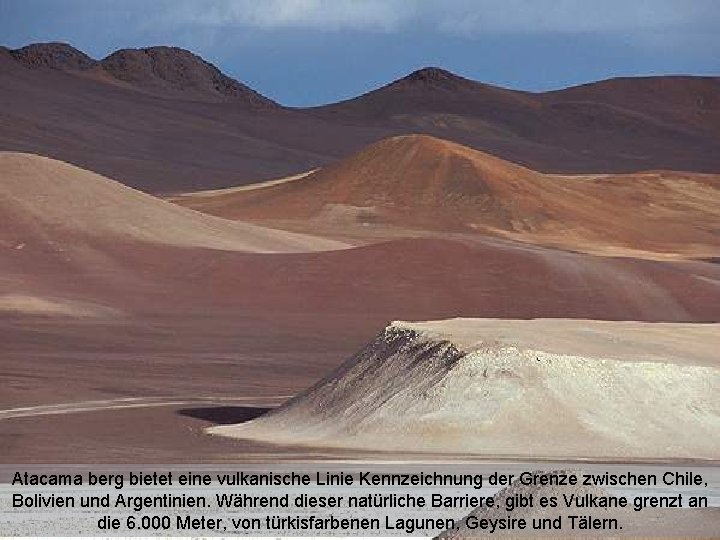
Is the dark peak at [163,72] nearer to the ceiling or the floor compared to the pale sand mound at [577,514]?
nearer to the ceiling

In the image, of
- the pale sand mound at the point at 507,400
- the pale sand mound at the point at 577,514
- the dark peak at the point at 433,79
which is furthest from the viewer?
the dark peak at the point at 433,79

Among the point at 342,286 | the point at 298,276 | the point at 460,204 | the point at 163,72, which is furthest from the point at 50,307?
the point at 163,72

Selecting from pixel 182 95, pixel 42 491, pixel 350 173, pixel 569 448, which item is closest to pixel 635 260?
pixel 350 173

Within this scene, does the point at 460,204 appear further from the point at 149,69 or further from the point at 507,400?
the point at 149,69

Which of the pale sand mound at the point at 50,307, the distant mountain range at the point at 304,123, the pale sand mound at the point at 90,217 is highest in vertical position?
the distant mountain range at the point at 304,123

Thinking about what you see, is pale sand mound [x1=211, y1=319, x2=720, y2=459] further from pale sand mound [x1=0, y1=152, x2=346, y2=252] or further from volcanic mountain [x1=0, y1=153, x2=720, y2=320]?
pale sand mound [x1=0, y1=152, x2=346, y2=252]

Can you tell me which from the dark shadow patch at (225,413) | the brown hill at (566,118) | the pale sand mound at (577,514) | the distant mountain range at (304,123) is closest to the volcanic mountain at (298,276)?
the dark shadow patch at (225,413)

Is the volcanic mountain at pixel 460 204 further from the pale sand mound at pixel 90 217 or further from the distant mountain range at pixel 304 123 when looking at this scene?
the pale sand mound at pixel 90 217
